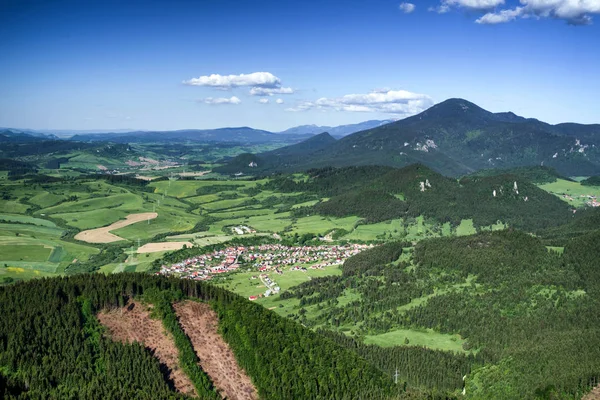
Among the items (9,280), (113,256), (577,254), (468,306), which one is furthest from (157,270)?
(577,254)

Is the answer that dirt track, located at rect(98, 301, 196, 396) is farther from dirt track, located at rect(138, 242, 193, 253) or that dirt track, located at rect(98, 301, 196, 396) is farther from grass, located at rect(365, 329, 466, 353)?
dirt track, located at rect(138, 242, 193, 253)

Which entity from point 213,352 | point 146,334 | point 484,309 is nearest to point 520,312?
point 484,309

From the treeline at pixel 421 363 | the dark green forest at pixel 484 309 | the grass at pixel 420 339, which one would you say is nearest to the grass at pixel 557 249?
the dark green forest at pixel 484 309

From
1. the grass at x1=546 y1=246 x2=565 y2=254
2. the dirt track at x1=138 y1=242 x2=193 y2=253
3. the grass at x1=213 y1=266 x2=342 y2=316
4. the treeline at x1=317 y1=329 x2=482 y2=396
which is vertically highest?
the grass at x1=546 y1=246 x2=565 y2=254

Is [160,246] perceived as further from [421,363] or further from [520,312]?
[520,312]

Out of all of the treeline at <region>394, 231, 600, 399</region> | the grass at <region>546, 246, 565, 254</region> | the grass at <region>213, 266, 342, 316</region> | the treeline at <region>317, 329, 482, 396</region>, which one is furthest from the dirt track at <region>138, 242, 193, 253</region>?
the grass at <region>546, 246, 565, 254</region>

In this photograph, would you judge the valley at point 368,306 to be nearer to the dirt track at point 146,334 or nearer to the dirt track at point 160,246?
the dirt track at point 146,334
